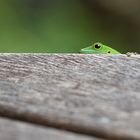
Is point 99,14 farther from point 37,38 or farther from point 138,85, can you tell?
point 138,85

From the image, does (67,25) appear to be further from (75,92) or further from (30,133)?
(30,133)

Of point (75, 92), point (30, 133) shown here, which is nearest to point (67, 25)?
point (75, 92)

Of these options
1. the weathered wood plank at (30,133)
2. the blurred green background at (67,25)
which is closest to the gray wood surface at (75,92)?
the weathered wood plank at (30,133)

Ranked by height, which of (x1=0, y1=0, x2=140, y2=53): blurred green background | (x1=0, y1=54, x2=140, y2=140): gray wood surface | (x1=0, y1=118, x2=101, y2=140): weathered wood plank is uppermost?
(x1=0, y1=0, x2=140, y2=53): blurred green background

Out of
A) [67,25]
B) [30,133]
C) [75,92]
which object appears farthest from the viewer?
[67,25]

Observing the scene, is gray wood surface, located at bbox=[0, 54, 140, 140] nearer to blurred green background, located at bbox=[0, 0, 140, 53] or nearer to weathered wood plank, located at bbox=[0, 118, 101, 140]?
weathered wood plank, located at bbox=[0, 118, 101, 140]

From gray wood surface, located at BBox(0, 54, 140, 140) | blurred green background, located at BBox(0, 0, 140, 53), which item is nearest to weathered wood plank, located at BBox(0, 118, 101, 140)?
gray wood surface, located at BBox(0, 54, 140, 140)
